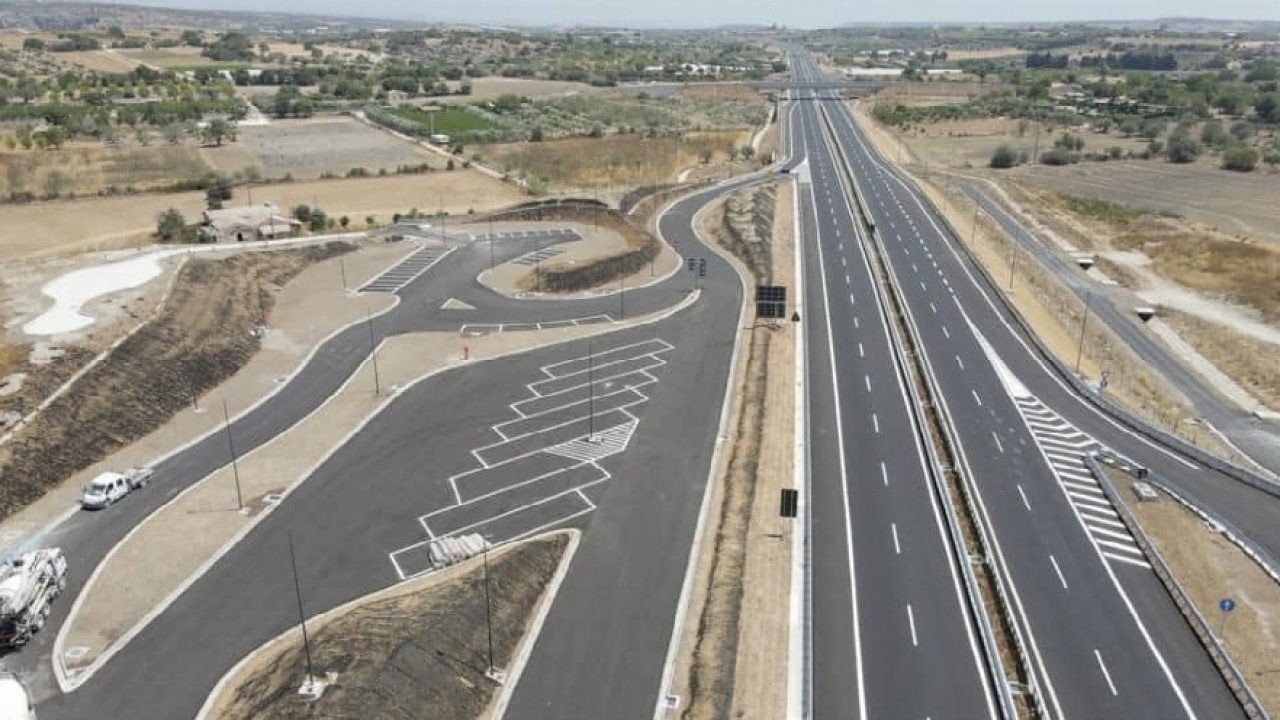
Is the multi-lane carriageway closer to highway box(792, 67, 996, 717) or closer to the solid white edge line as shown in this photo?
highway box(792, 67, 996, 717)

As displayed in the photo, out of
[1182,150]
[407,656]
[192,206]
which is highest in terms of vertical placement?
[1182,150]

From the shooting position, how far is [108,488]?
39219 millimetres

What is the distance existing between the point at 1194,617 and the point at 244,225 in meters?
74.7

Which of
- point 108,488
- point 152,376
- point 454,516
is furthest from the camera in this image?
point 152,376

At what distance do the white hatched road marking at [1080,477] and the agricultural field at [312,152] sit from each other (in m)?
90.6

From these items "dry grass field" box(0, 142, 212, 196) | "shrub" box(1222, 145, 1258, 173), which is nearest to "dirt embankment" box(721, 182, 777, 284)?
"dry grass field" box(0, 142, 212, 196)

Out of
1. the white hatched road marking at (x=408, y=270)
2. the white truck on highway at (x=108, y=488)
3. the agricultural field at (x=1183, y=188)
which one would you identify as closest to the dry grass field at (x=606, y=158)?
the white hatched road marking at (x=408, y=270)

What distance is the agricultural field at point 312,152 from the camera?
119 m

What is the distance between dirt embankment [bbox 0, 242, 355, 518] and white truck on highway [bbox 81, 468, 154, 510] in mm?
2719

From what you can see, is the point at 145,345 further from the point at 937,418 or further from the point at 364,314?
the point at 937,418

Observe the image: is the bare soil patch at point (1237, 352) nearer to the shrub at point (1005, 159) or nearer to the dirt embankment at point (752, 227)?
the dirt embankment at point (752, 227)

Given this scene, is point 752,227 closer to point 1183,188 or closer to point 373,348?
point 373,348

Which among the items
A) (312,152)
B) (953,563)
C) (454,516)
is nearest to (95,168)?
(312,152)

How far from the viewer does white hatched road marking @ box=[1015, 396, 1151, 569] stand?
37312mm
